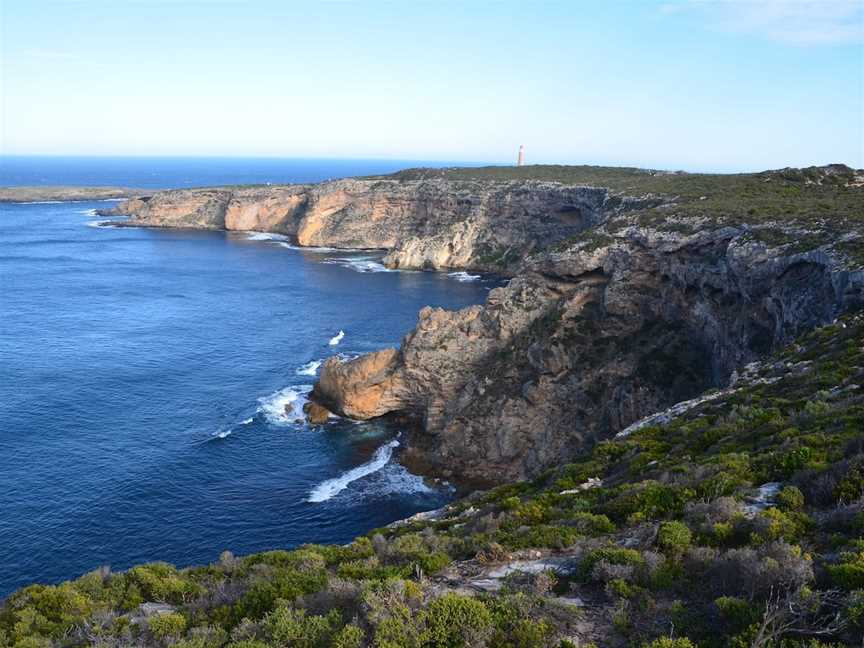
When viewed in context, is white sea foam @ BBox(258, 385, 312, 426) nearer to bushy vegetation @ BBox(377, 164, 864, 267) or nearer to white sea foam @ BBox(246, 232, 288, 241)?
bushy vegetation @ BBox(377, 164, 864, 267)

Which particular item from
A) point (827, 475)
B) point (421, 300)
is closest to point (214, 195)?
point (421, 300)

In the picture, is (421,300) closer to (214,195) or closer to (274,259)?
(274,259)

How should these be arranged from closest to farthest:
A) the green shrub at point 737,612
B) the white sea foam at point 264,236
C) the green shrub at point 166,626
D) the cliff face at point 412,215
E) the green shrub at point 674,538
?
the green shrub at point 737,612 → the green shrub at point 674,538 → the green shrub at point 166,626 → the cliff face at point 412,215 → the white sea foam at point 264,236

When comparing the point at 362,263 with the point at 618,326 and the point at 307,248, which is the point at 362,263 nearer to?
the point at 307,248

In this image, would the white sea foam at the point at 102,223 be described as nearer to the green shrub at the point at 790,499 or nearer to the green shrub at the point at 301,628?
the green shrub at the point at 301,628

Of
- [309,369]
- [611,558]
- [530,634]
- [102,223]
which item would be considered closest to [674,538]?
[611,558]

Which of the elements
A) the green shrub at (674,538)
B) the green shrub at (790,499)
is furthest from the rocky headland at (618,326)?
the green shrub at (674,538)

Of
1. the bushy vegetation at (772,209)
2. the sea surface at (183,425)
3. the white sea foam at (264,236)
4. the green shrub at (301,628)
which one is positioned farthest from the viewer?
the white sea foam at (264,236)
